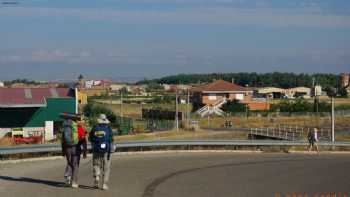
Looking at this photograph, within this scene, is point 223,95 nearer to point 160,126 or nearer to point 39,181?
point 160,126

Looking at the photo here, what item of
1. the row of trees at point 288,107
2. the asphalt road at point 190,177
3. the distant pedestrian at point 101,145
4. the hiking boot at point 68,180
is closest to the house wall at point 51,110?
the asphalt road at point 190,177

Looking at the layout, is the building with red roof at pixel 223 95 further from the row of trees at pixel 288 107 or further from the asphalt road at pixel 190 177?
the asphalt road at pixel 190 177

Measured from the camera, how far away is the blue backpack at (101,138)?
14.1m

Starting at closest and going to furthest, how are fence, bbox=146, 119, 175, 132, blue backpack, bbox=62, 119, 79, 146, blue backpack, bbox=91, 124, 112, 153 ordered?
blue backpack, bbox=91, 124, 112, 153 < blue backpack, bbox=62, 119, 79, 146 < fence, bbox=146, 119, 175, 132

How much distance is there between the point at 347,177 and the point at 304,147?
13854mm

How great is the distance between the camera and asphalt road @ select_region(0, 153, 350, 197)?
14.7 metres

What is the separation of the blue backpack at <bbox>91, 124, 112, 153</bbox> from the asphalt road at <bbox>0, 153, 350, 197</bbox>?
3.08 feet

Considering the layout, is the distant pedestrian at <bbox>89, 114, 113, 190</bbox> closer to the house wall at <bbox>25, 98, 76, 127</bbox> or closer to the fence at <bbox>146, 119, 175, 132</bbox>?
the house wall at <bbox>25, 98, 76, 127</bbox>

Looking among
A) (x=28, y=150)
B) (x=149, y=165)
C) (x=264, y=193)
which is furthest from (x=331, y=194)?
(x=28, y=150)

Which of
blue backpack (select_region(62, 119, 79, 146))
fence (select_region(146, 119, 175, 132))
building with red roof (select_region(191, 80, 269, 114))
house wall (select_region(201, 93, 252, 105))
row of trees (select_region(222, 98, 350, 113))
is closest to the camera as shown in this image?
blue backpack (select_region(62, 119, 79, 146))

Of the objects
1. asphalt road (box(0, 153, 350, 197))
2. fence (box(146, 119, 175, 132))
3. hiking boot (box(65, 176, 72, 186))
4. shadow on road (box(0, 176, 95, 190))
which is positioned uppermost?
hiking boot (box(65, 176, 72, 186))

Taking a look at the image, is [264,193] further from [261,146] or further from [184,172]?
[261,146]

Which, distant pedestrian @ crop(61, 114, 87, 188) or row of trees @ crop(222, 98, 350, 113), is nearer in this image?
distant pedestrian @ crop(61, 114, 87, 188)

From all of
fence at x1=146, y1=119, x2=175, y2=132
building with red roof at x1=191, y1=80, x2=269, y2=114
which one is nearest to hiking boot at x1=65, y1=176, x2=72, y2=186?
fence at x1=146, y1=119, x2=175, y2=132
